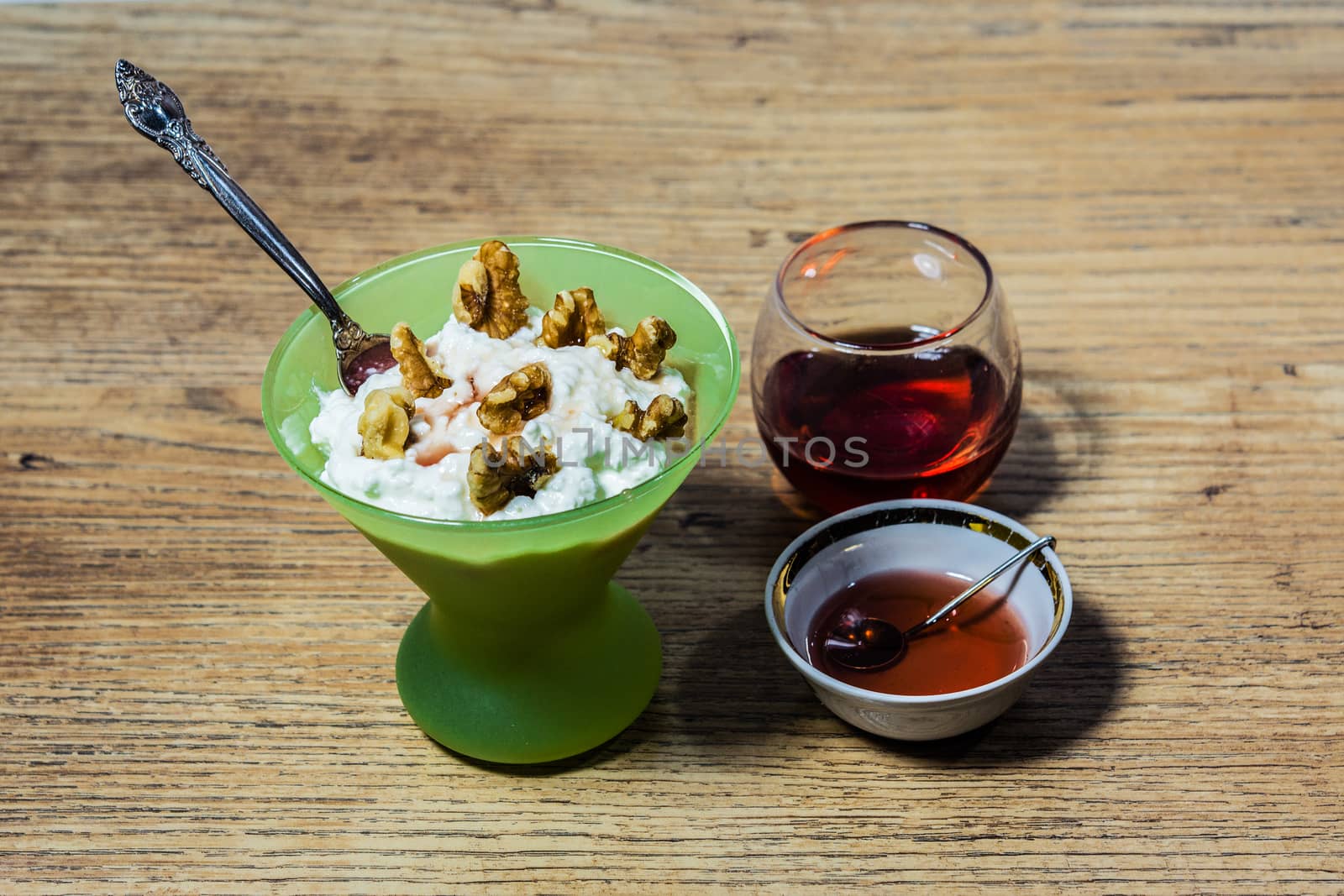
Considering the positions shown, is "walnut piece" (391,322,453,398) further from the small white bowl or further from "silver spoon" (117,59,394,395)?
the small white bowl

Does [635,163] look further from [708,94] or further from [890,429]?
[890,429]

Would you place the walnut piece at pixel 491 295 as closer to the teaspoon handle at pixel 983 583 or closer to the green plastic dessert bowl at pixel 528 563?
the green plastic dessert bowl at pixel 528 563

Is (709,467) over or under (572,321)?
under

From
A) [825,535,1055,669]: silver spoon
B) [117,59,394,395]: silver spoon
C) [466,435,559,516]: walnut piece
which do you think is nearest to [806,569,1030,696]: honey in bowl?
[825,535,1055,669]: silver spoon

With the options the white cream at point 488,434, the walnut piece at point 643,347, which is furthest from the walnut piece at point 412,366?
the walnut piece at point 643,347

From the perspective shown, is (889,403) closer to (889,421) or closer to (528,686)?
(889,421)

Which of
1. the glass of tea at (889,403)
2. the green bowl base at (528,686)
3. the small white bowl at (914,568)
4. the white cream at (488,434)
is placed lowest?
the green bowl base at (528,686)

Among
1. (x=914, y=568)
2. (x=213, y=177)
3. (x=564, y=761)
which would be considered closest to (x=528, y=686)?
(x=564, y=761)
